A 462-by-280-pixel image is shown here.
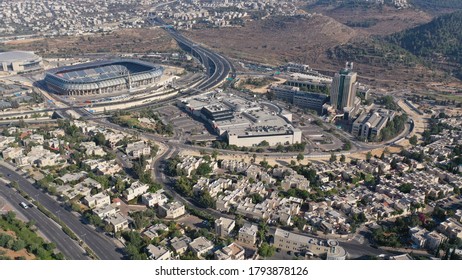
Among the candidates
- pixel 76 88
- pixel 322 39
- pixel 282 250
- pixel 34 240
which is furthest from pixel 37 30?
pixel 282 250

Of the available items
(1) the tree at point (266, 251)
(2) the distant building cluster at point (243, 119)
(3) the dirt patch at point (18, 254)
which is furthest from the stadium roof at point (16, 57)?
(1) the tree at point (266, 251)

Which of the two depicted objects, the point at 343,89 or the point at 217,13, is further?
the point at 217,13

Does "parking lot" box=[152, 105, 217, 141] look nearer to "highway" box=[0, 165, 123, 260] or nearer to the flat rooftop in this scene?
the flat rooftop

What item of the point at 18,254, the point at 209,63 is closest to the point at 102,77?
the point at 209,63

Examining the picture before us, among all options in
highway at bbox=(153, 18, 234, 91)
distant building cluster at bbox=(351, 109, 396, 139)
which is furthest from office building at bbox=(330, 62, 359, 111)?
highway at bbox=(153, 18, 234, 91)

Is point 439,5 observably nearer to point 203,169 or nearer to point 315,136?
point 315,136
